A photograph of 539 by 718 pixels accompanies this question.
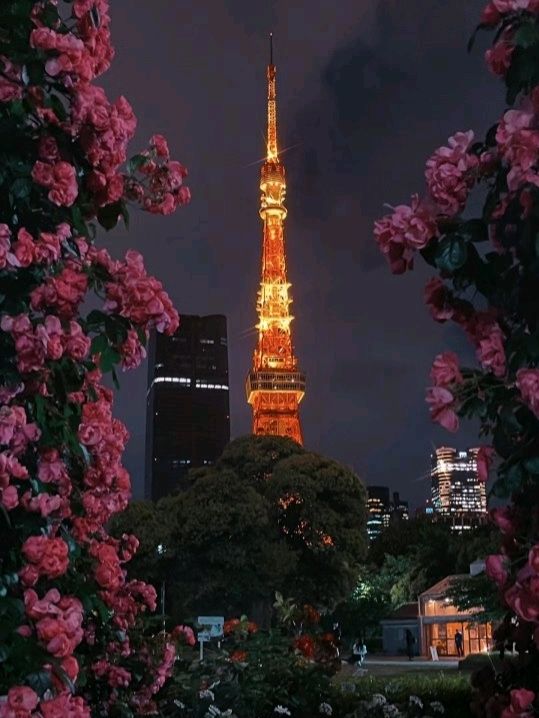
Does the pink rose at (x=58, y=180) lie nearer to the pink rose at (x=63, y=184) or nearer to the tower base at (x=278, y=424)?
the pink rose at (x=63, y=184)

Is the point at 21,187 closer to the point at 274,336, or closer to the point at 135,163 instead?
the point at 135,163

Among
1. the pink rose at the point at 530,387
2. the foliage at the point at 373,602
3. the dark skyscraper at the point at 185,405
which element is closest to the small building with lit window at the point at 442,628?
the foliage at the point at 373,602

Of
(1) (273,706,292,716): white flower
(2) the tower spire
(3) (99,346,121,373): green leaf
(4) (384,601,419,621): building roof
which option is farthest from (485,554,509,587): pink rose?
(2) the tower spire

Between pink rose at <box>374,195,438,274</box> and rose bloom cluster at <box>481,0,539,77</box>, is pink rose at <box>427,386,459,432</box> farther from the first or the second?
rose bloom cluster at <box>481,0,539,77</box>

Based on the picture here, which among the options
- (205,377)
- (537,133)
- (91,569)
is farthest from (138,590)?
(205,377)

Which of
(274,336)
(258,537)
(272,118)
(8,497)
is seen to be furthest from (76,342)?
(272,118)

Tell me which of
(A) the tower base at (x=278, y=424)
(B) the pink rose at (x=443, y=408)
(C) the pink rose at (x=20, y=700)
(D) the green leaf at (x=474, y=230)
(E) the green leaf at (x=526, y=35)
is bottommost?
(C) the pink rose at (x=20, y=700)
